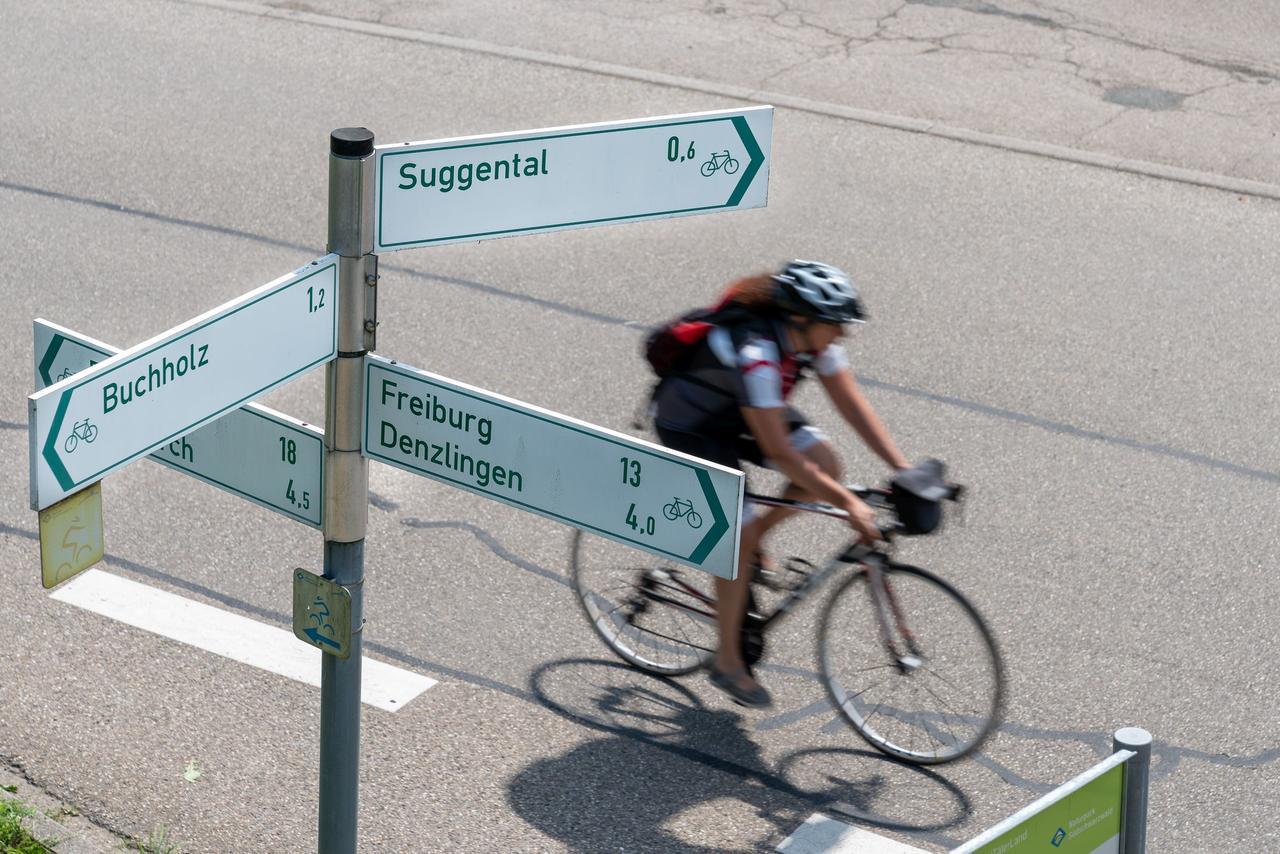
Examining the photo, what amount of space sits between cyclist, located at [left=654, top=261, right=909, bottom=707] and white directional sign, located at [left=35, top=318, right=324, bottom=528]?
76.8 inches

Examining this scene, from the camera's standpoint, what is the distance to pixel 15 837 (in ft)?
16.0

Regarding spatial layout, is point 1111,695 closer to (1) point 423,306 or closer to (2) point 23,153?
(1) point 423,306

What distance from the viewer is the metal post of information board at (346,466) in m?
3.17

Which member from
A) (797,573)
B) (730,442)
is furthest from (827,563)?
(730,442)

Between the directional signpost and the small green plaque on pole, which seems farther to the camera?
the small green plaque on pole

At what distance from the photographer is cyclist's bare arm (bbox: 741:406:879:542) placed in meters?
5.08

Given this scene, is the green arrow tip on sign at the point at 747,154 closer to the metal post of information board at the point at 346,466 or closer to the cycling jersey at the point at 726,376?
the metal post of information board at the point at 346,466

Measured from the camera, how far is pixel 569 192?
11.5ft

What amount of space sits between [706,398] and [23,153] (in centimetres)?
692


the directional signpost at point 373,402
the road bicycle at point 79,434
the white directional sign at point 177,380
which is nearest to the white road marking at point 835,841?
the directional signpost at point 373,402

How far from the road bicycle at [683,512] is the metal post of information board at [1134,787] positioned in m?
0.86

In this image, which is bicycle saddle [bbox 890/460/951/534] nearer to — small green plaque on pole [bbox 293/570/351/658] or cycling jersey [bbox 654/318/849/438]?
cycling jersey [bbox 654/318/849/438]

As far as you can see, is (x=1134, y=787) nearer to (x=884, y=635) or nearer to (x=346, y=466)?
(x=346, y=466)

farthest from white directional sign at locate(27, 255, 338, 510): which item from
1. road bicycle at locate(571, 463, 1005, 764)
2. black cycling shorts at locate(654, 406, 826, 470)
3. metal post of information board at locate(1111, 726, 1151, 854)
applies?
road bicycle at locate(571, 463, 1005, 764)
